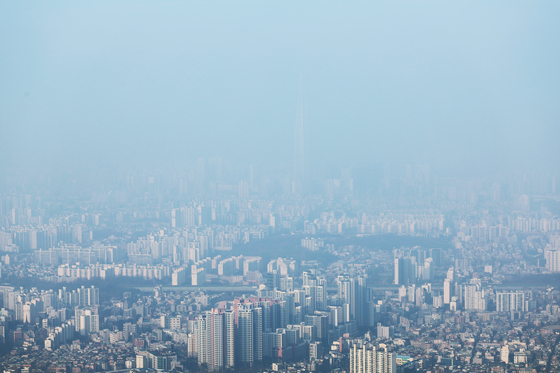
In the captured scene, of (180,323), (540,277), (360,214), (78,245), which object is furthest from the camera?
(360,214)

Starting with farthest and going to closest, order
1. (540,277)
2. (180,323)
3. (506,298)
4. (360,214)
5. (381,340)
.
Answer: (360,214), (540,277), (506,298), (180,323), (381,340)

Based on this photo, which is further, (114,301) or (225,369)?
(114,301)

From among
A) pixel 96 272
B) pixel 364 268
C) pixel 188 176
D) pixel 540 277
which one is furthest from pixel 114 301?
pixel 540 277

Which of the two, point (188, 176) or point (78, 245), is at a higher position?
point (188, 176)

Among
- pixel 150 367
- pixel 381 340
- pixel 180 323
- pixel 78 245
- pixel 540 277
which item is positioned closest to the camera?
pixel 150 367

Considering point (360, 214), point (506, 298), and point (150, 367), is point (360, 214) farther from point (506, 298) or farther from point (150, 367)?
point (150, 367)

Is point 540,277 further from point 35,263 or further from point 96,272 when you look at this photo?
point 35,263

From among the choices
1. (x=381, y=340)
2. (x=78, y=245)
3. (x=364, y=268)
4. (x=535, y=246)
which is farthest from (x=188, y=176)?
(x=381, y=340)

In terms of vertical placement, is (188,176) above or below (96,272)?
above

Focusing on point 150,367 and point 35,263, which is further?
point 35,263
